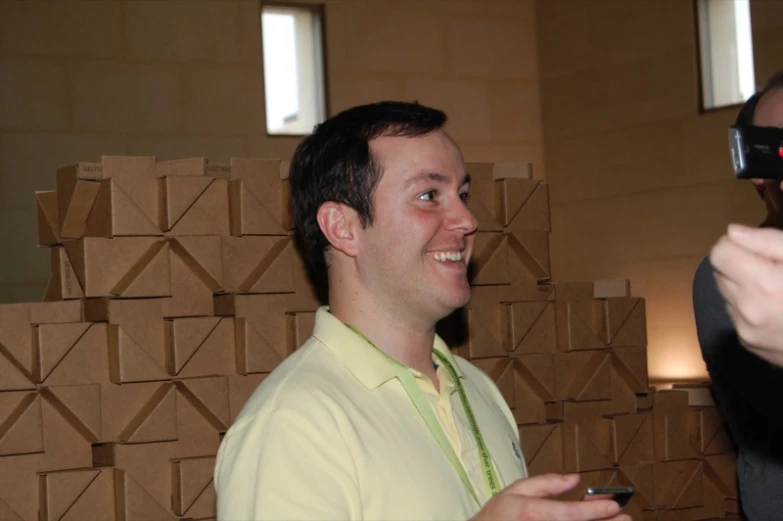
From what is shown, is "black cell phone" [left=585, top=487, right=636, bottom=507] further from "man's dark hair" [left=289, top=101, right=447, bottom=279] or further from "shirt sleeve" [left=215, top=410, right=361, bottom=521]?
"man's dark hair" [left=289, top=101, right=447, bottom=279]

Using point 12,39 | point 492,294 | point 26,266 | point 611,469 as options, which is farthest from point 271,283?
point 12,39

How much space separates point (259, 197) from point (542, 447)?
1.32 meters

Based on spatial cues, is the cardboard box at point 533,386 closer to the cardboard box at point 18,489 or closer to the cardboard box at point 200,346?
the cardboard box at point 200,346

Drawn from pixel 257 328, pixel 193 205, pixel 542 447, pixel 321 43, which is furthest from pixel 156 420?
pixel 321 43

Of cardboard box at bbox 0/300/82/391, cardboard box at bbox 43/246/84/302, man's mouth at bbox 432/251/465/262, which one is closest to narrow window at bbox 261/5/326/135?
cardboard box at bbox 43/246/84/302

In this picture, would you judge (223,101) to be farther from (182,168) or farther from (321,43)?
(182,168)

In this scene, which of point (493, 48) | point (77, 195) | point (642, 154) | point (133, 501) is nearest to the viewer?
point (133, 501)

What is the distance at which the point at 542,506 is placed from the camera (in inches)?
51.0

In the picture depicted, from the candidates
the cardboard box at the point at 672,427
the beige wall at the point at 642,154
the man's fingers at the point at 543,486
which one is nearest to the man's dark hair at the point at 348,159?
the man's fingers at the point at 543,486

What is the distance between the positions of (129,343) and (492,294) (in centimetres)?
124

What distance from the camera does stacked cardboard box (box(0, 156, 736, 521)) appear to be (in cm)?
288

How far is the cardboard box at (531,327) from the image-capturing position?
3539 mm

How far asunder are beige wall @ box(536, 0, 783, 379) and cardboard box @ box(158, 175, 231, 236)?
2588 mm

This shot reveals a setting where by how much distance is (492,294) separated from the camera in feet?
11.6
